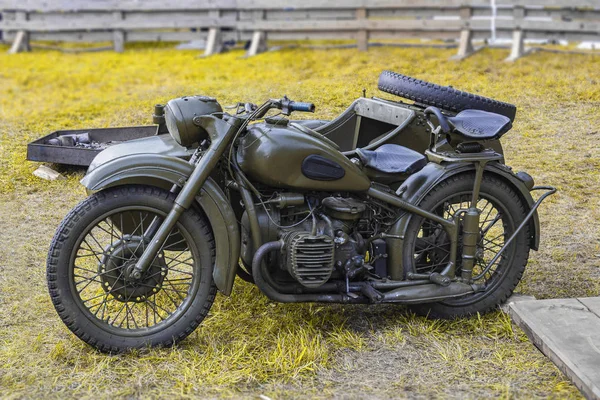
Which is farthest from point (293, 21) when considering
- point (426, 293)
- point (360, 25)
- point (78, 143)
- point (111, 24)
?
point (426, 293)

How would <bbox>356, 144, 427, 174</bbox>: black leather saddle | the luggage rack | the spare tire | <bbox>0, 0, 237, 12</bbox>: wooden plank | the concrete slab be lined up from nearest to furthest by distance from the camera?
1. the concrete slab
2. <bbox>356, 144, 427, 174</bbox>: black leather saddle
3. the spare tire
4. the luggage rack
5. <bbox>0, 0, 237, 12</bbox>: wooden plank

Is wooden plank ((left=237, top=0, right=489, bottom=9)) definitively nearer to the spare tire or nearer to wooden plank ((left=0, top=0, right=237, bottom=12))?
wooden plank ((left=0, top=0, right=237, bottom=12))

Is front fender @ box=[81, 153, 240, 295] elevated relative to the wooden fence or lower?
lower

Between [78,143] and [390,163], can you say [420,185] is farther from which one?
[78,143]

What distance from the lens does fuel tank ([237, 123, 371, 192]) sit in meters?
3.60

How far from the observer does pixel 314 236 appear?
12.0 feet

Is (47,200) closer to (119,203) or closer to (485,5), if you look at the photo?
(119,203)

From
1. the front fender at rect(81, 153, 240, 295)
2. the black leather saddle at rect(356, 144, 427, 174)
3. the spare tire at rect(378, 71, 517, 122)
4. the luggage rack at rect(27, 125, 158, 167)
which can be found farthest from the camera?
the luggage rack at rect(27, 125, 158, 167)

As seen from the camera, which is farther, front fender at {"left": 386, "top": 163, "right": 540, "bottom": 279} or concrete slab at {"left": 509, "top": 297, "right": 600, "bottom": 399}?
front fender at {"left": 386, "top": 163, "right": 540, "bottom": 279}

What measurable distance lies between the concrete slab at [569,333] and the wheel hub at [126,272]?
174 centimetres

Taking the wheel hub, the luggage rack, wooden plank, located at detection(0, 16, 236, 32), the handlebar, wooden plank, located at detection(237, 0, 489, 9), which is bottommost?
the luggage rack

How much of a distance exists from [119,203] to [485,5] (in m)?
8.80

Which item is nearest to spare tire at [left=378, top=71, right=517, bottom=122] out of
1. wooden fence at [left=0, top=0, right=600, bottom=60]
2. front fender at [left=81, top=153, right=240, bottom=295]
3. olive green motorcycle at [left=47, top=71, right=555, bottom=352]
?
olive green motorcycle at [left=47, top=71, right=555, bottom=352]

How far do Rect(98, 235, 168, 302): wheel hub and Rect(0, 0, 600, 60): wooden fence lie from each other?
8.01 meters
